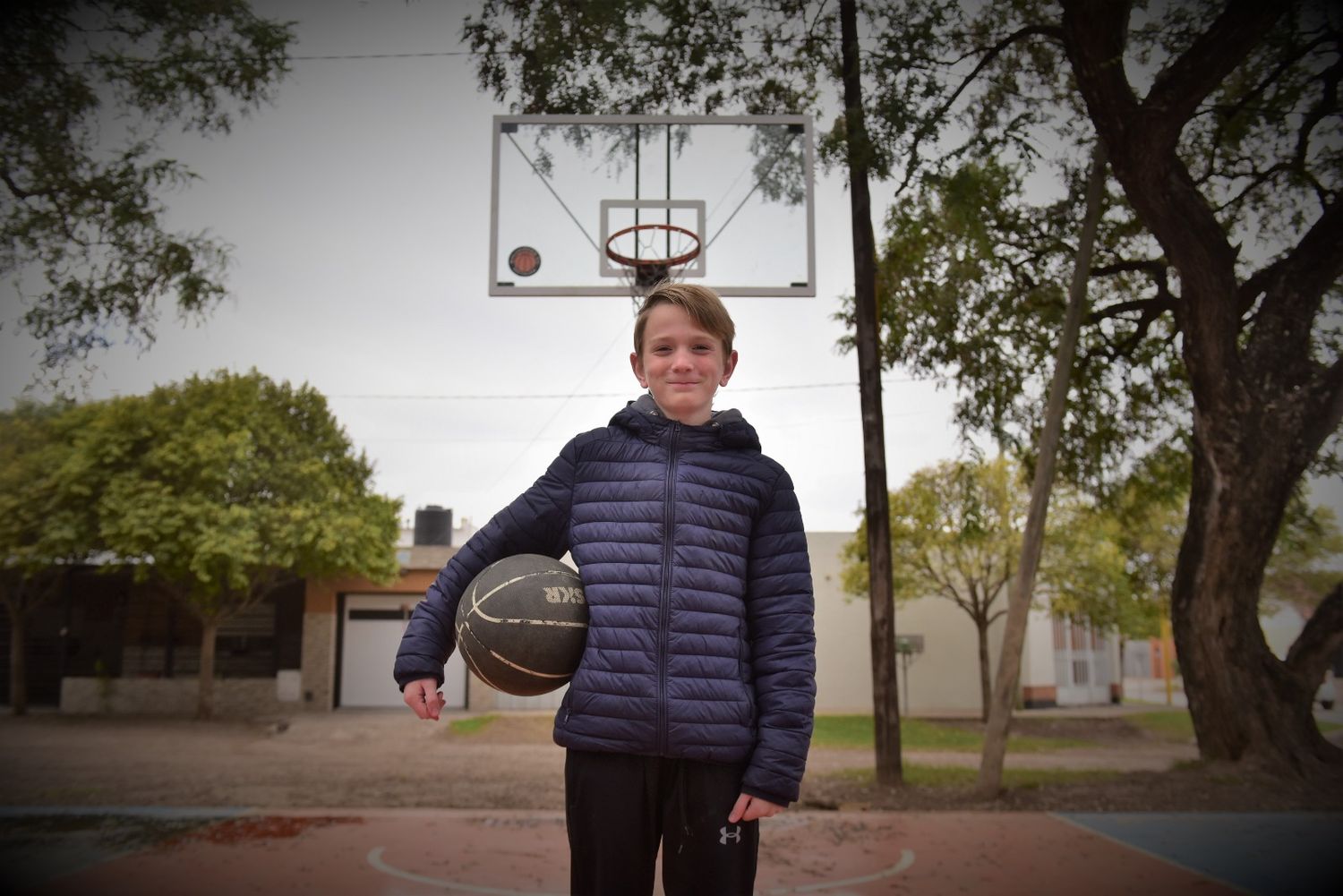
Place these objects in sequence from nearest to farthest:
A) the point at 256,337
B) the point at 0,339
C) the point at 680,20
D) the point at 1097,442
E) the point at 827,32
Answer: the point at 0,339, the point at 680,20, the point at 827,32, the point at 256,337, the point at 1097,442

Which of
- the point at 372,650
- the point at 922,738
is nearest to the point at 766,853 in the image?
the point at 922,738

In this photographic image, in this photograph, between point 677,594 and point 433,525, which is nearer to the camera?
point 677,594

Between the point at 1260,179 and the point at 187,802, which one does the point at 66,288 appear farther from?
the point at 1260,179

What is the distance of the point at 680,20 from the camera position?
744 cm

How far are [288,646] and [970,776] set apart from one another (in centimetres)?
1049

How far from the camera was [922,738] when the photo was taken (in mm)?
14711

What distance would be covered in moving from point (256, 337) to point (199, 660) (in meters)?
7.87

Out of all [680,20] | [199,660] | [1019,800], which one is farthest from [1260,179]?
[199,660]

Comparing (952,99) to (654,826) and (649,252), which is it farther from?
(654,826)

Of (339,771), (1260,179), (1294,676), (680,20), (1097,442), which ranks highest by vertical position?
(680,20)

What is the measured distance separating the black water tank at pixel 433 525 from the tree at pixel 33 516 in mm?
5276

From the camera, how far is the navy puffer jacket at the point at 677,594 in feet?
6.38

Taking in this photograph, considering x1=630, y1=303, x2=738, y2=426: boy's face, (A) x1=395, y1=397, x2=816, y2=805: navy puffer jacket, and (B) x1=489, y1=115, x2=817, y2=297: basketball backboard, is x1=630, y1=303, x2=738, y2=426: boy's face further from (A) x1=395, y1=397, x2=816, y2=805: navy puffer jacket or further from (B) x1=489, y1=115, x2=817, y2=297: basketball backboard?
(B) x1=489, y1=115, x2=817, y2=297: basketball backboard

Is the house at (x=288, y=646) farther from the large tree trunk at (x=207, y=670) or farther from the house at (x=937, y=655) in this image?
the large tree trunk at (x=207, y=670)
